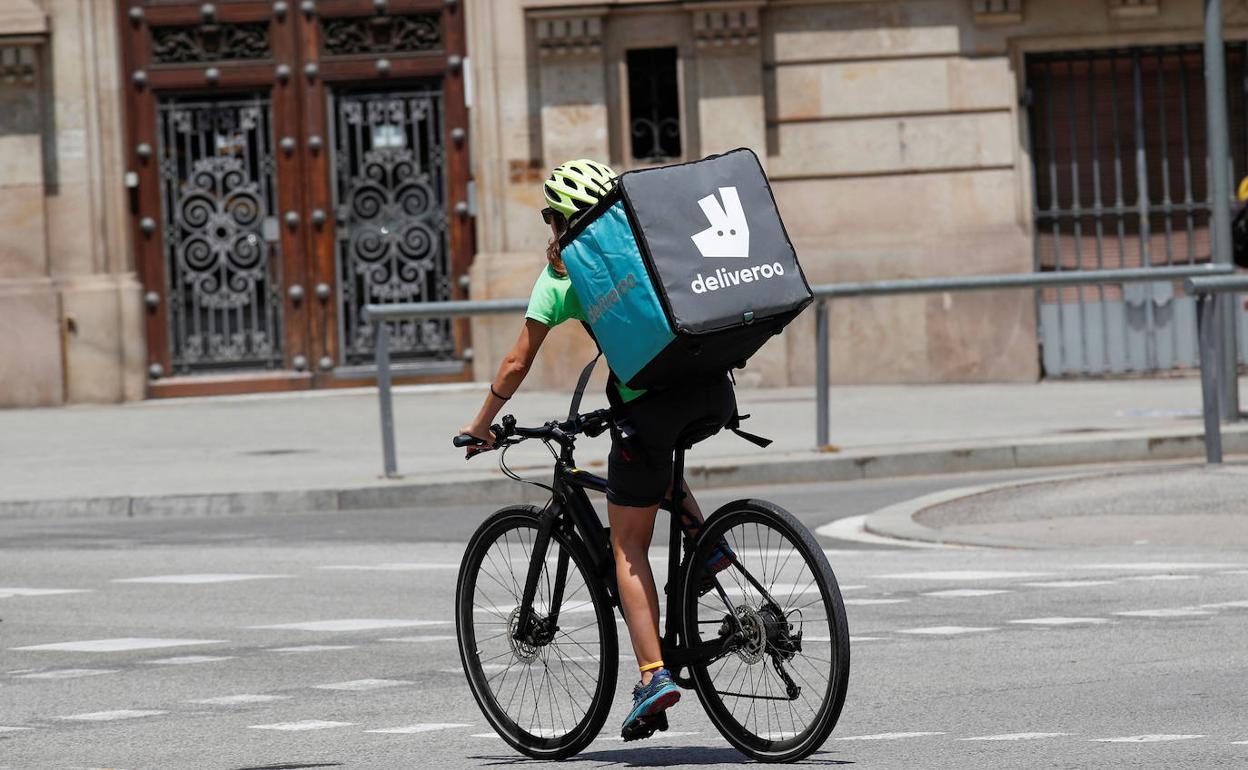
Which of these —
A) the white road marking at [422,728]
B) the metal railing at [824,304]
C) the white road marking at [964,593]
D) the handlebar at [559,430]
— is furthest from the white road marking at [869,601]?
the metal railing at [824,304]

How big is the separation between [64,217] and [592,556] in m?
15.9

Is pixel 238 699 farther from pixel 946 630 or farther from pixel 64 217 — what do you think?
pixel 64 217

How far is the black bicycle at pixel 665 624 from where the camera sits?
6090 mm

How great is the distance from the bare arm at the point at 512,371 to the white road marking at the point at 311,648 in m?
2.44

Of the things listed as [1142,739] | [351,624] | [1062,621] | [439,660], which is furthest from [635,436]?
[351,624]

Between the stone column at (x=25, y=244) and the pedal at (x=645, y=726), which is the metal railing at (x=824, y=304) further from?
the pedal at (x=645, y=726)

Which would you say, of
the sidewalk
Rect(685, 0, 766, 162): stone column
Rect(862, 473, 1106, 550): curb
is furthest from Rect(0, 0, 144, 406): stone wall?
Rect(862, 473, 1106, 550): curb

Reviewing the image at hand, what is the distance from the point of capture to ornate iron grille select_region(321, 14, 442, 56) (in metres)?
22.0

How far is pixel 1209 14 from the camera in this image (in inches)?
633

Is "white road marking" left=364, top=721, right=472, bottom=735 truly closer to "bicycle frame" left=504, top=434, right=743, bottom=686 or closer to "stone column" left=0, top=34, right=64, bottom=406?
"bicycle frame" left=504, top=434, right=743, bottom=686

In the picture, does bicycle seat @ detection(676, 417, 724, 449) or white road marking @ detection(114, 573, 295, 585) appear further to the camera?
white road marking @ detection(114, 573, 295, 585)

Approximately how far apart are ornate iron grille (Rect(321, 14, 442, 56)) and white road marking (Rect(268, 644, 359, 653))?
1356 cm

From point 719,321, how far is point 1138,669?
2420mm

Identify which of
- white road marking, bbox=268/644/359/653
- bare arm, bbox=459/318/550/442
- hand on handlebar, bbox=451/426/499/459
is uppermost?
bare arm, bbox=459/318/550/442
